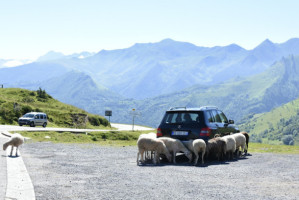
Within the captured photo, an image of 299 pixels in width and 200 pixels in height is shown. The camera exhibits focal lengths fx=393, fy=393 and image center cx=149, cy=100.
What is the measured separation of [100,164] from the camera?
15.7 metres

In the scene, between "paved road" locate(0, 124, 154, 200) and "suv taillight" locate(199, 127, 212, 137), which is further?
"suv taillight" locate(199, 127, 212, 137)

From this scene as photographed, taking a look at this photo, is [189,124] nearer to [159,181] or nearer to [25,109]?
[159,181]

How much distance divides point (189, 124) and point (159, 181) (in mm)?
6164

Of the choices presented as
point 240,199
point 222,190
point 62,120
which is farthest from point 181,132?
point 62,120

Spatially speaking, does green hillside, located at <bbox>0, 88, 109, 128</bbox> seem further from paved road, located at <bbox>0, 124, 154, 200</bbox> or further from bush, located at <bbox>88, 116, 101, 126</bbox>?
paved road, located at <bbox>0, 124, 154, 200</bbox>

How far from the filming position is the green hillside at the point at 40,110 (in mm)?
62750

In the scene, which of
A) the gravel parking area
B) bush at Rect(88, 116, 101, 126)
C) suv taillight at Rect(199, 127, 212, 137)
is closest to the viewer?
the gravel parking area

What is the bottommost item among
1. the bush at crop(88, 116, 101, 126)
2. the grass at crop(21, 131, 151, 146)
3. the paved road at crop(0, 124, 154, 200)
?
the paved road at crop(0, 124, 154, 200)

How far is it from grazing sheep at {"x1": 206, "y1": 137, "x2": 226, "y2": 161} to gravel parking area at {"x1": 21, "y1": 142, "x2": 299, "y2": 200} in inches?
42.4

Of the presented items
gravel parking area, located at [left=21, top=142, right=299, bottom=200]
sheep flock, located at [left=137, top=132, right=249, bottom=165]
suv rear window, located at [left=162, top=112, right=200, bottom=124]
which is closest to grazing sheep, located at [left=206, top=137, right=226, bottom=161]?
sheep flock, located at [left=137, top=132, right=249, bottom=165]

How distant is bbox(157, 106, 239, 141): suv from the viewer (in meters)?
17.1

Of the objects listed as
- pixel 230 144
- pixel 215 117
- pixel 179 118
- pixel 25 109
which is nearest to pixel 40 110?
pixel 25 109

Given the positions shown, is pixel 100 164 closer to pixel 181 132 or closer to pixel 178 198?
pixel 181 132

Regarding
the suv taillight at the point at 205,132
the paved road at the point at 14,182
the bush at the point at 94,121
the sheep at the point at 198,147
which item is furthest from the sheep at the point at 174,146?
the bush at the point at 94,121
